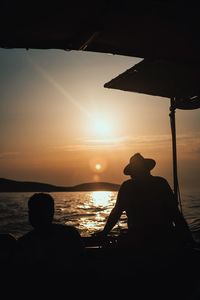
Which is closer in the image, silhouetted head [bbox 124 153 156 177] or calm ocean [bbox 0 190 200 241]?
silhouetted head [bbox 124 153 156 177]

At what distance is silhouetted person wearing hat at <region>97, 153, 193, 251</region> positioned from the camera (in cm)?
434

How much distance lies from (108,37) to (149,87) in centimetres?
297

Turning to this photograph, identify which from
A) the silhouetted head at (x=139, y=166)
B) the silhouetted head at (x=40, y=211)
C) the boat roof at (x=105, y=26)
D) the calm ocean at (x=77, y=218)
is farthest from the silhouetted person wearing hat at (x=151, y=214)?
the calm ocean at (x=77, y=218)

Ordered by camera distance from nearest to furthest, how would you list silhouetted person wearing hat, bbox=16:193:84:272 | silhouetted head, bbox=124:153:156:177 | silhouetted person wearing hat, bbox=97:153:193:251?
silhouetted person wearing hat, bbox=16:193:84:272 → silhouetted person wearing hat, bbox=97:153:193:251 → silhouetted head, bbox=124:153:156:177

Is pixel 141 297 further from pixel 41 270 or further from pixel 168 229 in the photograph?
pixel 41 270

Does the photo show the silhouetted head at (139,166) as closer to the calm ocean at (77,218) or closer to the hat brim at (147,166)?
the hat brim at (147,166)

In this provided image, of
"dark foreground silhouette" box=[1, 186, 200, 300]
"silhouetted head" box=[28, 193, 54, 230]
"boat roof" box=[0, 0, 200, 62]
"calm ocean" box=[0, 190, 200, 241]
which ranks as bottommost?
"calm ocean" box=[0, 190, 200, 241]

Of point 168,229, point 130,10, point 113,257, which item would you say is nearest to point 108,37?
point 130,10

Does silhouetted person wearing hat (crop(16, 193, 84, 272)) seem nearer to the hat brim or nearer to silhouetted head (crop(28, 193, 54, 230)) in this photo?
silhouetted head (crop(28, 193, 54, 230))

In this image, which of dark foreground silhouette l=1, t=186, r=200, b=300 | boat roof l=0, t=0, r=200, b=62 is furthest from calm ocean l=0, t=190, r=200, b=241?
boat roof l=0, t=0, r=200, b=62

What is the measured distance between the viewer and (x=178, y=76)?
596 cm

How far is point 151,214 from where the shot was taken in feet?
14.5

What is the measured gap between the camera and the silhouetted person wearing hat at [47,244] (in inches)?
111

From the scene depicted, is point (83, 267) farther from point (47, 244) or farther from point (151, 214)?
point (151, 214)
